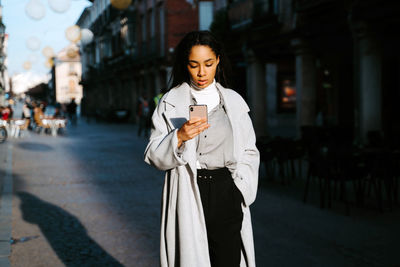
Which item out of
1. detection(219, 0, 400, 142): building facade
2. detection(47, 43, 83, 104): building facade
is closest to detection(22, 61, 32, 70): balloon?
detection(219, 0, 400, 142): building facade

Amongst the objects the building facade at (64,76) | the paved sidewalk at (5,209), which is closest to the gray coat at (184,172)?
the paved sidewalk at (5,209)

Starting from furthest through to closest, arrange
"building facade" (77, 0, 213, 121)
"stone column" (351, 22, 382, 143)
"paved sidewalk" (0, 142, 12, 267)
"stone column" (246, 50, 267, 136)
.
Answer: "building facade" (77, 0, 213, 121) → "stone column" (246, 50, 267, 136) → "stone column" (351, 22, 382, 143) → "paved sidewalk" (0, 142, 12, 267)

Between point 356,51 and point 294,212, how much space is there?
7.22 meters

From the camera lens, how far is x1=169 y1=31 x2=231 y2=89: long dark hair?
274cm

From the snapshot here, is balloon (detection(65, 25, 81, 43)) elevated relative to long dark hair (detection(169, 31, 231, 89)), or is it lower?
elevated

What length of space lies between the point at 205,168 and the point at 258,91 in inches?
651

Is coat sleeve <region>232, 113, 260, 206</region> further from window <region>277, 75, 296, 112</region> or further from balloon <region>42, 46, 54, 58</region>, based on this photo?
window <region>277, 75, 296, 112</region>

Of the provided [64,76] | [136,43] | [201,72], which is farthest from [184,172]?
[64,76]

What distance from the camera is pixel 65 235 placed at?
595 cm

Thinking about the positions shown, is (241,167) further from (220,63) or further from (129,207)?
(129,207)

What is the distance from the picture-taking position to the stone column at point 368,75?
12688 mm

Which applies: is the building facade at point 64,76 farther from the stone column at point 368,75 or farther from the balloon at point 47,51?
the stone column at point 368,75

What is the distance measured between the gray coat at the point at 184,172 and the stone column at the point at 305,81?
13435mm

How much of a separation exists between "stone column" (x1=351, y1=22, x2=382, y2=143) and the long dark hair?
10411mm
